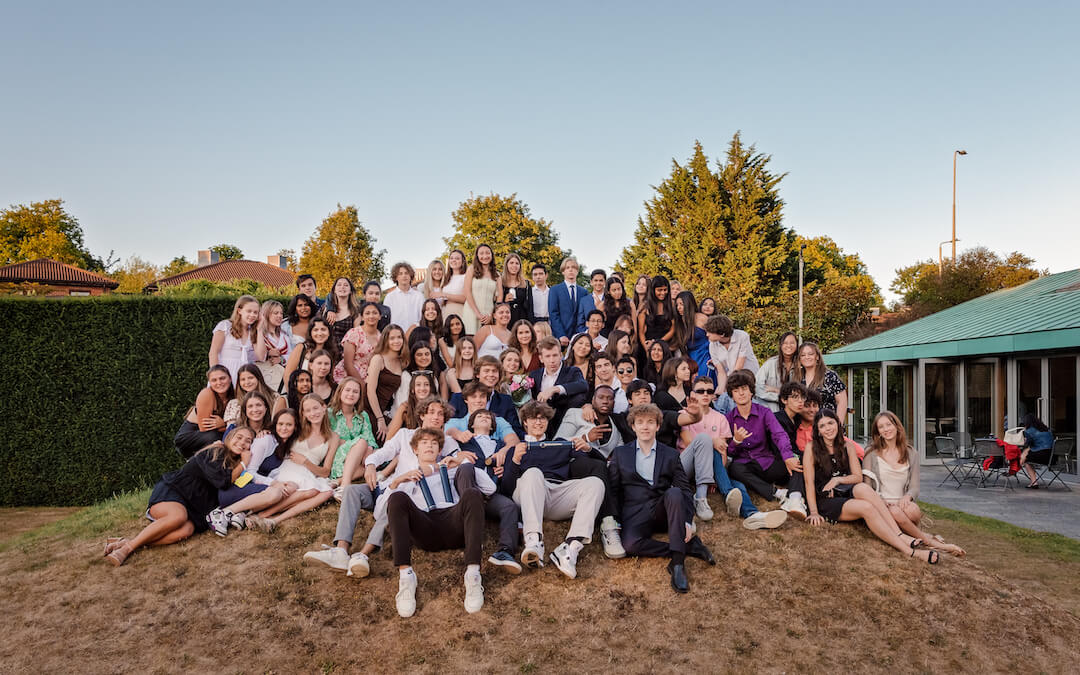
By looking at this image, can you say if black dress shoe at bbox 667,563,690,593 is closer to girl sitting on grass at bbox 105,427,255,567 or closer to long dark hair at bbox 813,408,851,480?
long dark hair at bbox 813,408,851,480

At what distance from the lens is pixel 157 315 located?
408 inches

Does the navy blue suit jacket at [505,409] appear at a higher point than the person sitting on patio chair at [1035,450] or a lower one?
higher

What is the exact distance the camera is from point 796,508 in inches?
240

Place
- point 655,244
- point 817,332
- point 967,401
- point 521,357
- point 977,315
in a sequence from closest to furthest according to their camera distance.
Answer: point 521,357 < point 967,401 < point 977,315 < point 817,332 < point 655,244

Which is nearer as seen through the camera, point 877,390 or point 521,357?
point 521,357

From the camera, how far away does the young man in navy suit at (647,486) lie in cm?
544

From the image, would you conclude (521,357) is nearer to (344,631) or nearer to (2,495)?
(344,631)

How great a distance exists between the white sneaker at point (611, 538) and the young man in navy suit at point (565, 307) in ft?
10.7

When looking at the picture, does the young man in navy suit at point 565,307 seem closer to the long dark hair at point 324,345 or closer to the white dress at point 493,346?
the white dress at point 493,346

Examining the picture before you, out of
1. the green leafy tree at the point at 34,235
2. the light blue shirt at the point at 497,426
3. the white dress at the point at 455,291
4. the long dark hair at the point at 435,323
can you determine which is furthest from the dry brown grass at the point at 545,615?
the green leafy tree at the point at 34,235

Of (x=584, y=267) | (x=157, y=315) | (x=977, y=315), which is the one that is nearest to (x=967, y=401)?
(x=977, y=315)

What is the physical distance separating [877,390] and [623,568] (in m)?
17.3

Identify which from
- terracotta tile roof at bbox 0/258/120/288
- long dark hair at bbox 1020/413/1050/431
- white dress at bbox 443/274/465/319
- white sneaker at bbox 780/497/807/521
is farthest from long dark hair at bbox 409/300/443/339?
terracotta tile roof at bbox 0/258/120/288

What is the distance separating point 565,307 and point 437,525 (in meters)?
3.99
